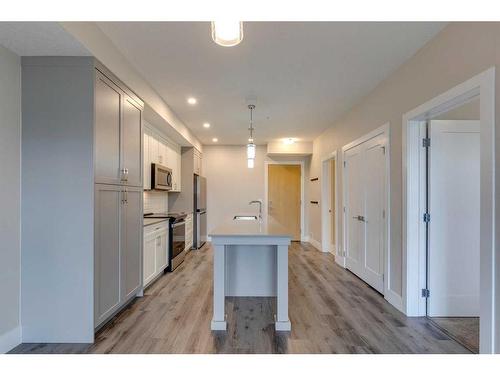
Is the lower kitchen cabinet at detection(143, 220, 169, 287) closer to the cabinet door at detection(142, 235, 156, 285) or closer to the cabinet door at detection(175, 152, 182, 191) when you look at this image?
the cabinet door at detection(142, 235, 156, 285)

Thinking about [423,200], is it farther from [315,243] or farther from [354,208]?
[315,243]

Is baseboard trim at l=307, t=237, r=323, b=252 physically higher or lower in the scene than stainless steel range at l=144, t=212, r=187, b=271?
lower

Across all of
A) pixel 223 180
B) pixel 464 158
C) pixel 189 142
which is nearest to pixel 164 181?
pixel 189 142

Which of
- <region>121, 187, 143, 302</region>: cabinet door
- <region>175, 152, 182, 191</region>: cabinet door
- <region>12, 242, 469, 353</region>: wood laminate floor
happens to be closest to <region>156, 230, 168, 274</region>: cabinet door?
<region>12, 242, 469, 353</region>: wood laminate floor

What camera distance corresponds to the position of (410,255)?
276 centimetres

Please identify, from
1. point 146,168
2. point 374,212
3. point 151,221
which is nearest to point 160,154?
point 146,168

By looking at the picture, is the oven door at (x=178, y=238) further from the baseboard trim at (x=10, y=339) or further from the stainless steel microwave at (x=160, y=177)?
the baseboard trim at (x=10, y=339)

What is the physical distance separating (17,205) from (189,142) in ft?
12.5

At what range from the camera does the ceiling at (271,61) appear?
2.28m

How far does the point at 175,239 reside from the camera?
15.1 ft

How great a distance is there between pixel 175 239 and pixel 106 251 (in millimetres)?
2133

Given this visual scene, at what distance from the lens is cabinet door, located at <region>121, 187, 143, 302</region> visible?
2836 mm

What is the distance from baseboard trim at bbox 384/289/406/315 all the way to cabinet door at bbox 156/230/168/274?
2.96m

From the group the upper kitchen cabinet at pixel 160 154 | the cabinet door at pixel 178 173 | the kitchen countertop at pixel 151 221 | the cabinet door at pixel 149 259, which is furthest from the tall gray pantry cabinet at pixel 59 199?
the cabinet door at pixel 178 173
